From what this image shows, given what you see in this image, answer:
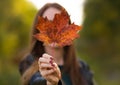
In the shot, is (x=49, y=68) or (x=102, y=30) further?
(x=102, y=30)

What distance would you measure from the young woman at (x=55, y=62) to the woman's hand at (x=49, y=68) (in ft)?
0.17

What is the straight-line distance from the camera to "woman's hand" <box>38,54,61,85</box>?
3.28m

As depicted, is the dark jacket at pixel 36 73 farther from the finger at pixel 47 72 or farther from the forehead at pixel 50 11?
the forehead at pixel 50 11

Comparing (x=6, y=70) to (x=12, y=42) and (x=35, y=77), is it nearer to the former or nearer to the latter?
(x=35, y=77)

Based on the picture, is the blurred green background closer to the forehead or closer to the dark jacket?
the dark jacket

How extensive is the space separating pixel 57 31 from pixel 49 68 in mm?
214

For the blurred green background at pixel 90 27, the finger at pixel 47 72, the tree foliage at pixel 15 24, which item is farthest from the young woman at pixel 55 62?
the blurred green background at pixel 90 27

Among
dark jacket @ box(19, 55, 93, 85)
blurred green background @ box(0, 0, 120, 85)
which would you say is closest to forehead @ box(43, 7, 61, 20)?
dark jacket @ box(19, 55, 93, 85)

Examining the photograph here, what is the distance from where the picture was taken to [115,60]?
20719mm

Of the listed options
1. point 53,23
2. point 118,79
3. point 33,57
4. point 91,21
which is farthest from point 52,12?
point 91,21

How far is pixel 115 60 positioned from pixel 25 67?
653 inches

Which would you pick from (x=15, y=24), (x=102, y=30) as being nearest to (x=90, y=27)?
(x=102, y=30)

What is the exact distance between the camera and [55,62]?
4070 mm

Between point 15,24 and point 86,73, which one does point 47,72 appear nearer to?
point 86,73
